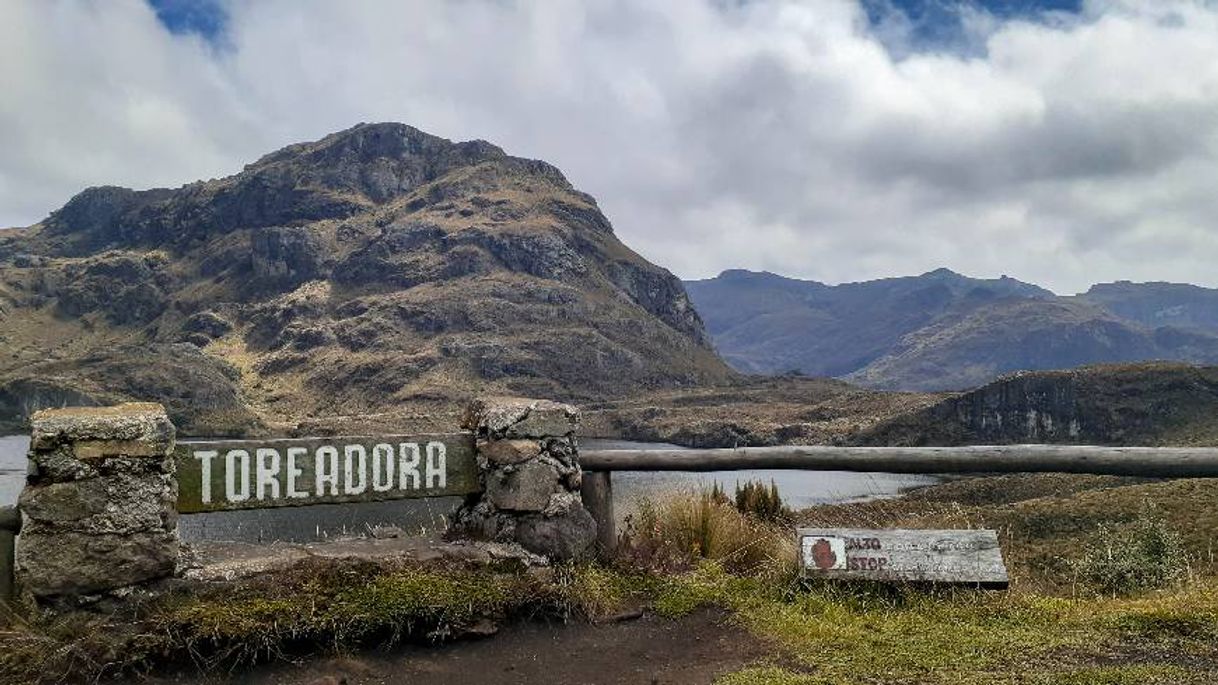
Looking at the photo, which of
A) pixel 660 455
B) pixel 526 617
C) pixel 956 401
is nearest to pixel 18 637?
pixel 526 617

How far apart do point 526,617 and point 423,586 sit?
2.70ft

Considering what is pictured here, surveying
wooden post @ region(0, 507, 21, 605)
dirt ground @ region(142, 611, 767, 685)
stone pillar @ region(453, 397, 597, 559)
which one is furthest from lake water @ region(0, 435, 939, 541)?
wooden post @ region(0, 507, 21, 605)

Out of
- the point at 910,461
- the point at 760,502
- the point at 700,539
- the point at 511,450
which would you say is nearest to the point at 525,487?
the point at 511,450

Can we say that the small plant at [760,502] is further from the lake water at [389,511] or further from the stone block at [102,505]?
the stone block at [102,505]

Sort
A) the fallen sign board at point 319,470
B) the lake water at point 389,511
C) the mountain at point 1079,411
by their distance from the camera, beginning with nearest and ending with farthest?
the fallen sign board at point 319,470 < the lake water at point 389,511 < the mountain at point 1079,411

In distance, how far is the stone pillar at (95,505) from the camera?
17.1 feet

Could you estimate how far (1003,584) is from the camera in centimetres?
643

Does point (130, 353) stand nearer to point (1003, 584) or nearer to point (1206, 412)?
point (1206, 412)

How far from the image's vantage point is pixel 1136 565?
830 cm

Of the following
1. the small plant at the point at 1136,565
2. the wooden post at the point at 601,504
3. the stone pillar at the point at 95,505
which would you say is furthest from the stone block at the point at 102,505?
the small plant at the point at 1136,565

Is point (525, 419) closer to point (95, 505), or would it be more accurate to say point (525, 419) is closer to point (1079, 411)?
point (95, 505)

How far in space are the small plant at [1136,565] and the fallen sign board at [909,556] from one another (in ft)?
5.73

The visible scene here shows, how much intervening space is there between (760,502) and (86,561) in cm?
631

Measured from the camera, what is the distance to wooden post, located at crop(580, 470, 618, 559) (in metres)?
7.39
